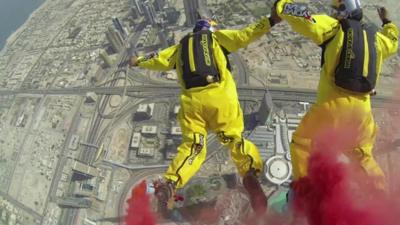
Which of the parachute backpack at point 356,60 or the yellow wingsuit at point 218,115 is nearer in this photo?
the parachute backpack at point 356,60

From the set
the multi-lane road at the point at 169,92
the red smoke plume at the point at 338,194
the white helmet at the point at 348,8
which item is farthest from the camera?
the multi-lane road at the point at 169,92

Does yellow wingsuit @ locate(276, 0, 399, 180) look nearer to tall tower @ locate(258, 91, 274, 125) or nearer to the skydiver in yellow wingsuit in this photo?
the skydiver in yellow wingsuit

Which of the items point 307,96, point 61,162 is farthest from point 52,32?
point 307,96

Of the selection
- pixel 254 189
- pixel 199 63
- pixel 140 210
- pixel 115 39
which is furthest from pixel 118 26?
pixel 254 189

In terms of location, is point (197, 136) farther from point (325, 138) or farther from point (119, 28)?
point (119, 28)

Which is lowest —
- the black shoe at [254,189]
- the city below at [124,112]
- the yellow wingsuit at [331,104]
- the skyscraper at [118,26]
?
the city below at [124,112]

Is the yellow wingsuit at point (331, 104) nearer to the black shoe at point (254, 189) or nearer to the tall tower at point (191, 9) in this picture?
the black shoe at point (254, 189)

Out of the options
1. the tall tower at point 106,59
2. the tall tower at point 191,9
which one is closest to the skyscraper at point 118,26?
the tall tower at point 106,59
